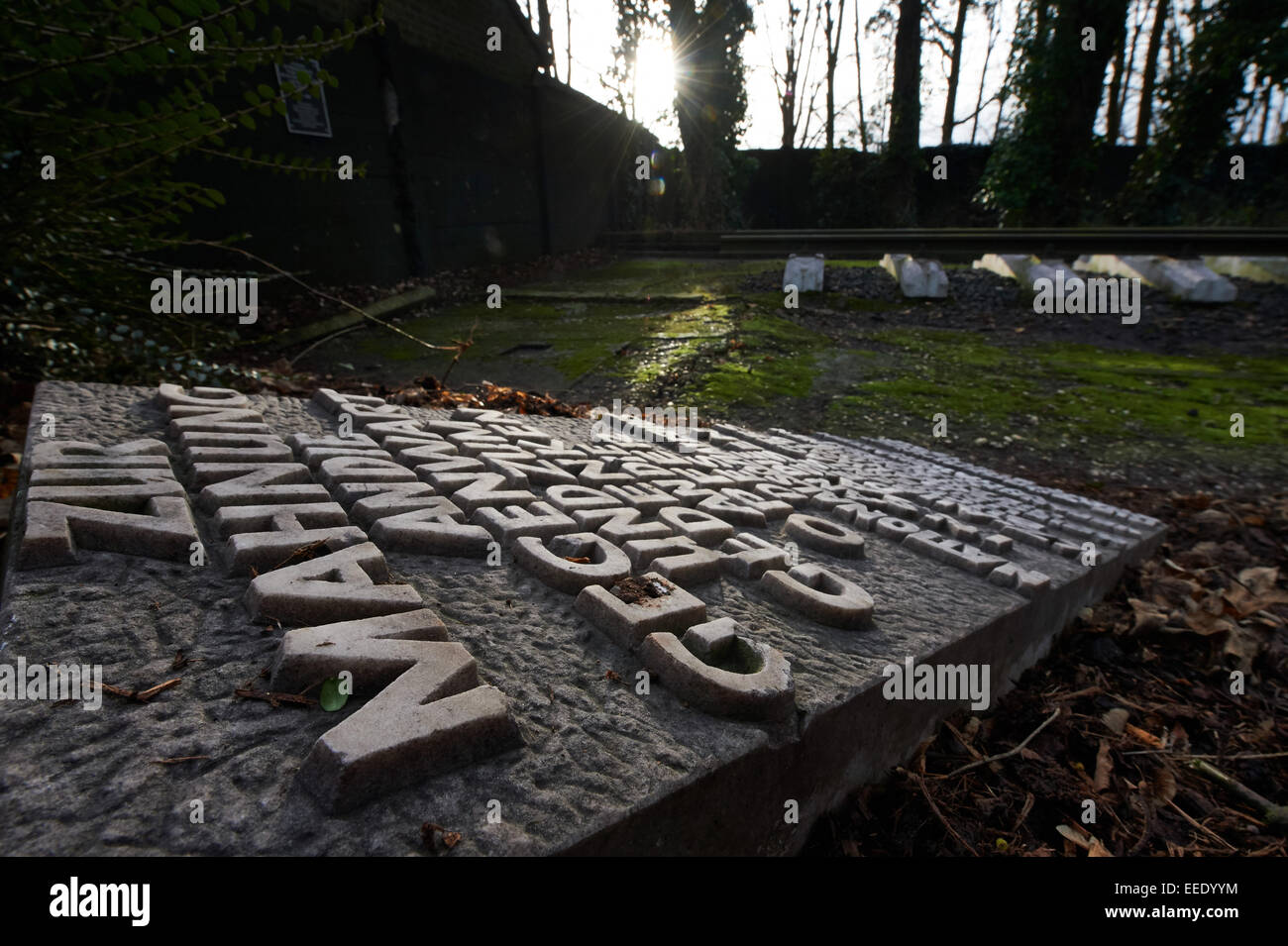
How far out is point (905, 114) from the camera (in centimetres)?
1631

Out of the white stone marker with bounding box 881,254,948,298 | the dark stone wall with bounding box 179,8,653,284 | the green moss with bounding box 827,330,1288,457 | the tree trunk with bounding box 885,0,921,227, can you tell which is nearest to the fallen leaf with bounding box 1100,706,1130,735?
the green moss with bounding box 827,330,1288,457

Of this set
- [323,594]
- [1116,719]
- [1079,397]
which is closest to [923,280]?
[1079,397]

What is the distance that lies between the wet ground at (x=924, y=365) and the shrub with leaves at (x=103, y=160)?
1.98 meters

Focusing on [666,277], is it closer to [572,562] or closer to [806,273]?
[806,273]

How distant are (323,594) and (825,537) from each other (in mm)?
1763

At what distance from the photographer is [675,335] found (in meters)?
7.21

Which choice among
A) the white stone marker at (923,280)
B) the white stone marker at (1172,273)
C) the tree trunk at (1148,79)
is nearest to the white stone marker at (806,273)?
the white stone marker at (923,280)

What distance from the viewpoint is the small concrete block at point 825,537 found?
8.27ft

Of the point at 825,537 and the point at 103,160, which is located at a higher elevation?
the point at 103,160

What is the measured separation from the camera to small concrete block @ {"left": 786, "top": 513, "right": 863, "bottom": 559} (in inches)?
99.3

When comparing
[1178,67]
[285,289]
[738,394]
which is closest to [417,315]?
[285,289]

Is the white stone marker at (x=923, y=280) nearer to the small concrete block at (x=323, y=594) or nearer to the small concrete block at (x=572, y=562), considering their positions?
the small concrete block at (x=572, y=562)

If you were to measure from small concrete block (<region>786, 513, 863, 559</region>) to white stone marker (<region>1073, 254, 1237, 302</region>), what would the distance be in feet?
29.3
